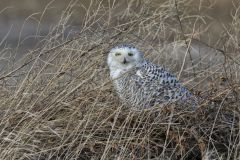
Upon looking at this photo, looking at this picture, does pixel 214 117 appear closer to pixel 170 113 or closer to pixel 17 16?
pixel 170 113

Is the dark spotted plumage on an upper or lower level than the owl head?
lower

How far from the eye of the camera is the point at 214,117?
4.18 m

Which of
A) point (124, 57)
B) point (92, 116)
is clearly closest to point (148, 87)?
point (124, 57)

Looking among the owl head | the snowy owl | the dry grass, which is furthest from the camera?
the owl head

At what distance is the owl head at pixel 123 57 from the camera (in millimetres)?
4512

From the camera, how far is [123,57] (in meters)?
4.52

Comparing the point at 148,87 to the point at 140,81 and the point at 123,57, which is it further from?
the point at 123,57

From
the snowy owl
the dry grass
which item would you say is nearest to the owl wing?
the snowy owl

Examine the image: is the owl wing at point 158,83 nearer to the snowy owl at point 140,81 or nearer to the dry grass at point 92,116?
the snowy owl at point 140,81

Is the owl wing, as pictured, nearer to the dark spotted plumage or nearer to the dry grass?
the dark spotted plumage

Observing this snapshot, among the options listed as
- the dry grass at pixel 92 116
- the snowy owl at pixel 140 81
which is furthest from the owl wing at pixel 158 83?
the dry grass at pixel 92 116

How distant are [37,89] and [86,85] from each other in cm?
28

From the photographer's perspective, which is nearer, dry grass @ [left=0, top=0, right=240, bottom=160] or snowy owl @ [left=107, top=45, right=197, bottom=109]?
dry grass @ [left=0, top=0, right=240, bottom=160]

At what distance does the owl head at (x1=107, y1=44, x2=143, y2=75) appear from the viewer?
14.8 ft
